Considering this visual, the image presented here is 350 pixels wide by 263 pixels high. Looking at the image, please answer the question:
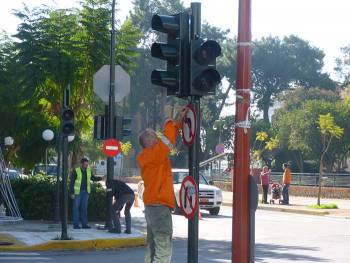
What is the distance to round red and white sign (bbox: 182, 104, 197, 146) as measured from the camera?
821 centimetres

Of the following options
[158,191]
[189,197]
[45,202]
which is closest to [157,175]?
[158,191]

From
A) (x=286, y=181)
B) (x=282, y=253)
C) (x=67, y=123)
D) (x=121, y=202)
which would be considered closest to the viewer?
(x=282, y=253)

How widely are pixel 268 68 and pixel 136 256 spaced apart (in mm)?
63960

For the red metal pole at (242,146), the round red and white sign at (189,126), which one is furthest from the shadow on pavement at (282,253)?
the red metal pole at (242,146)

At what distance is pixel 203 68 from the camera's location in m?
8.27

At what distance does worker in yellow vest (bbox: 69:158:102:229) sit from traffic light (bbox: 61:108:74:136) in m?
2.67

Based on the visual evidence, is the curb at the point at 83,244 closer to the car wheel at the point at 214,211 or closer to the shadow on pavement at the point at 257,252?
the shadow on pavement at the point at 257,252

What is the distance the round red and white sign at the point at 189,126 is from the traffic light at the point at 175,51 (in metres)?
0.22

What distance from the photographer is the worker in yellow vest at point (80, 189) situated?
61.8 ft

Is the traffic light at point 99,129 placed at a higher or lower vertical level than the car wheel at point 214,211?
higher

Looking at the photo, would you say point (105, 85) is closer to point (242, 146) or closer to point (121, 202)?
point (121, 202)

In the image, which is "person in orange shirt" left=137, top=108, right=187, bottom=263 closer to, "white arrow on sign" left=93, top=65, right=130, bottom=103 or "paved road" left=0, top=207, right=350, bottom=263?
"paved road" left=0, top=207, right=350, bottom=263

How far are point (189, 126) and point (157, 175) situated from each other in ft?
4.03

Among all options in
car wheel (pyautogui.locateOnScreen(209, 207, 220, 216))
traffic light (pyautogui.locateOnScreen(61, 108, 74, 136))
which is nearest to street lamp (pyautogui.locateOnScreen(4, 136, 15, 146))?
car wheel (pyautogui.locateOnScreen(209, 207, 220, 216))
